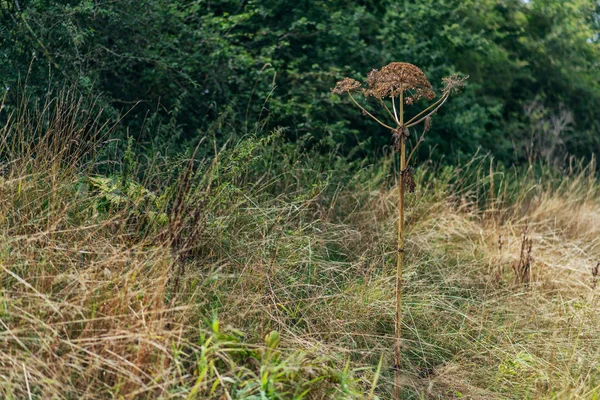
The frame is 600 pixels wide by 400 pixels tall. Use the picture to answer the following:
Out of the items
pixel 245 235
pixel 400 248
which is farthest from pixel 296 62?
pixel 400 248

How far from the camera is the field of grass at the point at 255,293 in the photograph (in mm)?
2906

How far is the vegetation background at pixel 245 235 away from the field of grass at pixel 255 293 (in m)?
0.02

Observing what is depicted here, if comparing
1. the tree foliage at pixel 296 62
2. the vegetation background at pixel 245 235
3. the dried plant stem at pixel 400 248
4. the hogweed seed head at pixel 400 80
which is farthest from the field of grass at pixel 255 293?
the hogweed seed head at pixel 400 80

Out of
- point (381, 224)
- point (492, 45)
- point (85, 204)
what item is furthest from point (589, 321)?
point (492, 45)

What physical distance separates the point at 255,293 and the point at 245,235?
69cm

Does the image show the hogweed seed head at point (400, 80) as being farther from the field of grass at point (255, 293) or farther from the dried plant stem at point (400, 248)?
the field of grass at point (255, 293)

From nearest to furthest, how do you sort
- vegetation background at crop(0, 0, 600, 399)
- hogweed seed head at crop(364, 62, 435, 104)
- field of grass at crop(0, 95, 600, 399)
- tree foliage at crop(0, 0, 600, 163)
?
field of grass at crop(0, 95, 600, 399), vegetation background at crop(0, 0, 600, 399), hogweed seed head at crop(364, 62, 435, 104), tree foliage at crop(0, 0, 600, 163)

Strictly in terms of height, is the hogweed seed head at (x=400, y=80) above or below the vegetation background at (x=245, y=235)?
above

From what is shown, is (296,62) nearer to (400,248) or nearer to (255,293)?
(255,293)

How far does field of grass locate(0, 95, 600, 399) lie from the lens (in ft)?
9.53

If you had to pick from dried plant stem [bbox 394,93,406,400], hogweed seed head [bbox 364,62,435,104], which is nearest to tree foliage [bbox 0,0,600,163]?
hogweed seed head [bbox 364,62,435,104]

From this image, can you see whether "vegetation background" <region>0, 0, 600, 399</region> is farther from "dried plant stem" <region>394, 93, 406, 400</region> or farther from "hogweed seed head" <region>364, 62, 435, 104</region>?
"hogweed seed head" <region>364, 62, 435, 104</region>

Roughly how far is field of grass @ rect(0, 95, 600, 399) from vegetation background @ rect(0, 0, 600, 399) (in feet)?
0.06

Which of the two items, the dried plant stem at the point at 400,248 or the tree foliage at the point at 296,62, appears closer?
the dried plant stem at the point at 400,248
